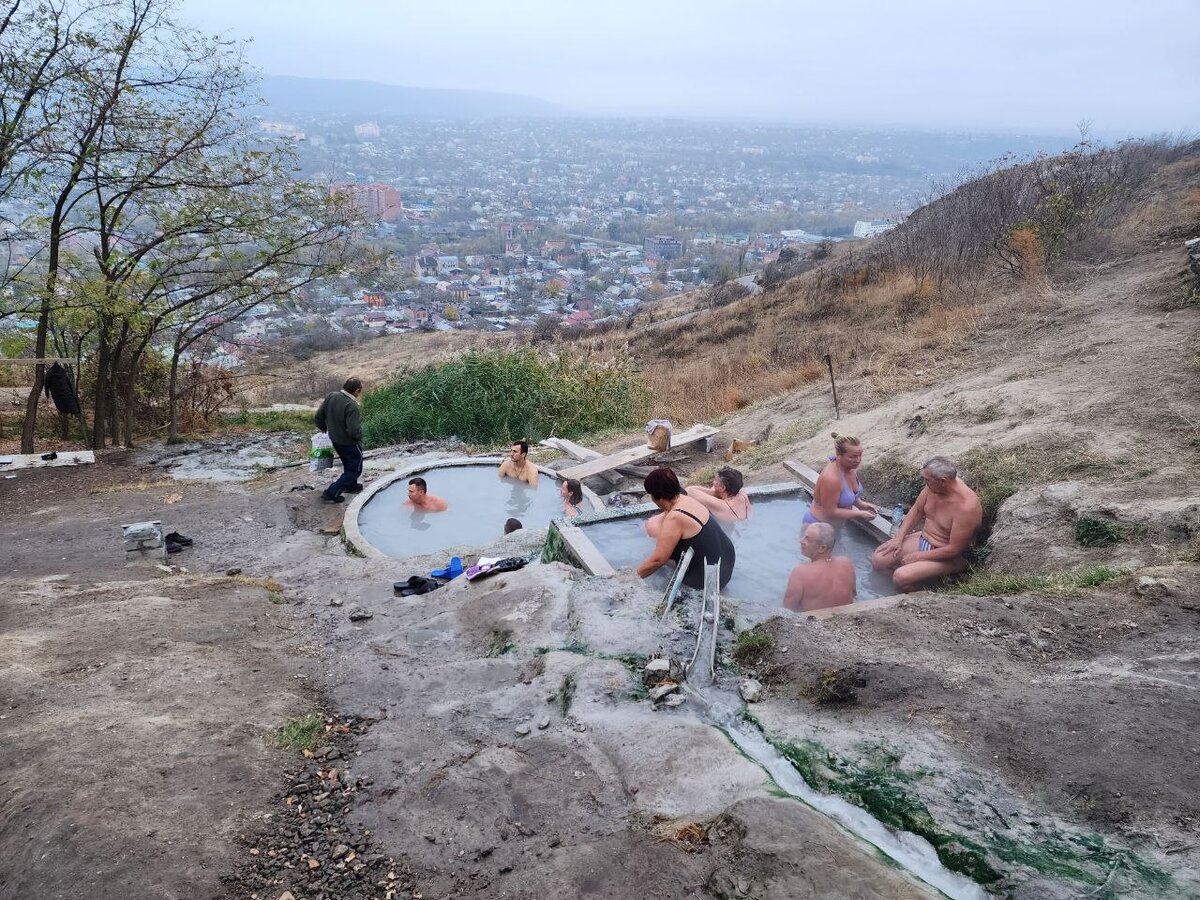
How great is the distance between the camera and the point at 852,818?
271cm

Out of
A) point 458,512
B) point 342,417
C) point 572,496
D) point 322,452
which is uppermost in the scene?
point 342,417

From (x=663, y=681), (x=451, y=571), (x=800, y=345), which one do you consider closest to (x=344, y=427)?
(x=451, y=571)

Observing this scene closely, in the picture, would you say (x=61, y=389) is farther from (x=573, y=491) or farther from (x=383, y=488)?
(x=573, y=491)

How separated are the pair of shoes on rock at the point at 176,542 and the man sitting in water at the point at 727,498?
4841 mm

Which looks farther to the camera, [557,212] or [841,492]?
[557,212]

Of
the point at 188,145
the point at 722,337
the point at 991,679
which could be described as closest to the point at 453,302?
the point at 722,337

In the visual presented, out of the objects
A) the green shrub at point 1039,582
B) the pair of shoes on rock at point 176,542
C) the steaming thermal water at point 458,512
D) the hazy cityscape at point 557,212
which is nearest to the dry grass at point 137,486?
the pair of shoes on rock at point 176,542

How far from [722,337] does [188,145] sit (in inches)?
527

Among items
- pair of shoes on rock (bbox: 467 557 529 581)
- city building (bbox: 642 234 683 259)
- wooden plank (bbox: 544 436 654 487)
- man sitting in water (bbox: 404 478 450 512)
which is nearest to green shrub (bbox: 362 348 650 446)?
wooden plank (bbox: 544 436 654 487)

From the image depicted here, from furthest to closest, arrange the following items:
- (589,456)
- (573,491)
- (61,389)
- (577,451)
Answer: (61,389), (577,451), (589,456), (573,491)

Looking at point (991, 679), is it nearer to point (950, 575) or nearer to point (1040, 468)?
point (950, 575)

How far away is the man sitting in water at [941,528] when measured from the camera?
17.2 feet

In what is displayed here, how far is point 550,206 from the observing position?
10275 centimetres

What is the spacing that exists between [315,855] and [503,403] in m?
9.24
